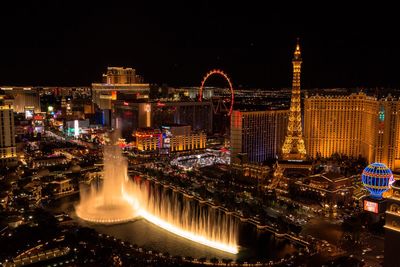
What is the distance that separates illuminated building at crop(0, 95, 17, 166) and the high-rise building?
68.4ft

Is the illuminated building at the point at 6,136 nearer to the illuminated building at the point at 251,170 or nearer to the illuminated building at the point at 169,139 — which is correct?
the illuminated building at the point at 169,139

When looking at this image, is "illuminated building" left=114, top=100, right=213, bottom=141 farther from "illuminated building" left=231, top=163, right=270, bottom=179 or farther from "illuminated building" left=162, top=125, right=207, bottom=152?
"illuminated building" left=231, top=163, right=270, bottom=179

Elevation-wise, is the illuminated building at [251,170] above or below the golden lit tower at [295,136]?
below

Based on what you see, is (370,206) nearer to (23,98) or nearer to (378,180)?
(378,180)

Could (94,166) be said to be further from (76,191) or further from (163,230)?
(163,230)

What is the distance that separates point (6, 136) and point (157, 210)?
1937cm

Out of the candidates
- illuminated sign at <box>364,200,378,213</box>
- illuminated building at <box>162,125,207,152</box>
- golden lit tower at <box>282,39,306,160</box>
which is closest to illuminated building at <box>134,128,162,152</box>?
illuminated building at <box>162,125,207,152</box>

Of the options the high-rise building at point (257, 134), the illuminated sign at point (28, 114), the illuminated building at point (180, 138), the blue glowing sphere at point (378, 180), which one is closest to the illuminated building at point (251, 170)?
the high-rise building at point (257, 134)

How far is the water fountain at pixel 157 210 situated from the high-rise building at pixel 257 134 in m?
9.75

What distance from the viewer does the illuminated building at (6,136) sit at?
39219mm

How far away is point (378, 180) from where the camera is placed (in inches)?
1109


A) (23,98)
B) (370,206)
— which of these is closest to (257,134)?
(370,206)

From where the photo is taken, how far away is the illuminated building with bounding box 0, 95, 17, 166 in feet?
129

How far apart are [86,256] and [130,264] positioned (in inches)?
83.7
